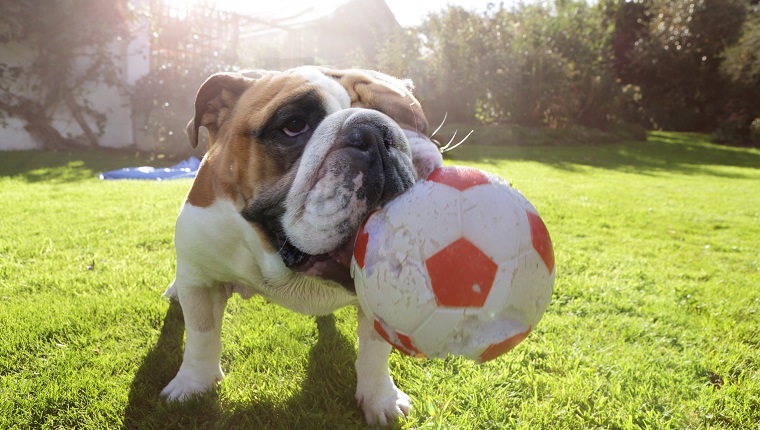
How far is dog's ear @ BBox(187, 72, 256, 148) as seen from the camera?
7.94 feet

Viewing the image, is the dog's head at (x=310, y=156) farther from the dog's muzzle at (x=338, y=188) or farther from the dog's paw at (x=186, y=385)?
the dog's paw at (x=186, y=385)

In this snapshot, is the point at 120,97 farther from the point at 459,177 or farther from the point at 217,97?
the point at 459,177

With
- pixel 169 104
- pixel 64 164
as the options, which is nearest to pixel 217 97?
pixel 64 164

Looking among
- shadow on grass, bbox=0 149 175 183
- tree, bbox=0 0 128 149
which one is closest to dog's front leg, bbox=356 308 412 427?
shadow on grass, bbox=0 149 175 183

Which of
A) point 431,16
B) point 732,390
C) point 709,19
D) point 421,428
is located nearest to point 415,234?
point 421,428

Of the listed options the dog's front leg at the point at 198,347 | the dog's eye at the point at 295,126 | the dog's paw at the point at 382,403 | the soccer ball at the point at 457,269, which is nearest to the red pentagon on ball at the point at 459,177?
the soccer ball at the point at 457,269

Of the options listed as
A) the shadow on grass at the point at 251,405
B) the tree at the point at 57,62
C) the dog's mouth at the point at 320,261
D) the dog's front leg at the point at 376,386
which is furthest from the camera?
the tree at the point at 57,62

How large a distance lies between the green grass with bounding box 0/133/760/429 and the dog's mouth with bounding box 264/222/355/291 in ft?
1.95

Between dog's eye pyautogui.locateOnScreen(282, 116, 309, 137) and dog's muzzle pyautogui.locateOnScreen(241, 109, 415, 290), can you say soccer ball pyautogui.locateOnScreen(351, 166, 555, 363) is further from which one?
dog's eye pyautogui.locateOnScreen(282, 116, 309, 137)

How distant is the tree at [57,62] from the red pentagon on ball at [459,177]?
484 inches

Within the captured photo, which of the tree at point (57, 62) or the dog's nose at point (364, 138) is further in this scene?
the tree at point (57, 62)

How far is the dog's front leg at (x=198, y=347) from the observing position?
2252 mm

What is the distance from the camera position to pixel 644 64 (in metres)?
27.3

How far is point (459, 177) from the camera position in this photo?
1697 mm
